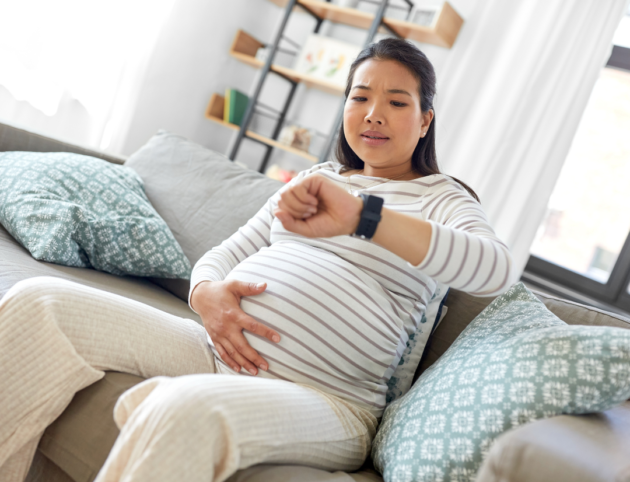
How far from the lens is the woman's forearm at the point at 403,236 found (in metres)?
0.83

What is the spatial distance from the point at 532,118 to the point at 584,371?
198cm

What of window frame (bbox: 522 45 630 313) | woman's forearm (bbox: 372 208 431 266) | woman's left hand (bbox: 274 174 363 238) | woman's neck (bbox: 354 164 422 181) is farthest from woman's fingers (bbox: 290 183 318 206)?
window frame (bbox: 522 45 630 313)

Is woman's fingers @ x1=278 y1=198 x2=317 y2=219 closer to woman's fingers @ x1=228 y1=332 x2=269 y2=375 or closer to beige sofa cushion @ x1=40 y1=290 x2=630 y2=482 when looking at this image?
woman's fingers @ x1=228 y1=332 x2=269 y2=375

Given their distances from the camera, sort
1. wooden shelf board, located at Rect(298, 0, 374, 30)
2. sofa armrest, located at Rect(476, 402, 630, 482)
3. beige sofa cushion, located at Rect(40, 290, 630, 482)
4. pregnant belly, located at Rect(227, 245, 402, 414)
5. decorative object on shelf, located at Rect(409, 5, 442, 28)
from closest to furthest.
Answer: sofa armrest, located at Rect(476, 402, 630, 482), beige sofa cushion, located at Rect(40, 290, 630, 482), pregnant belly, located at Rect(227, 245, 402, 414), decorative object on shelf, located at Rect(409, 5, 442, 28), wooden shelf board, located at Rect(298, 0, 374, 30)

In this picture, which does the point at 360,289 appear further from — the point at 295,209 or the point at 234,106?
the point at 234,106

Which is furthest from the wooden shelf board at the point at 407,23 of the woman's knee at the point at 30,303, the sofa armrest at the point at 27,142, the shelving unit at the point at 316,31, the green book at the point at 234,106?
the woman's knee at the point at 30,303

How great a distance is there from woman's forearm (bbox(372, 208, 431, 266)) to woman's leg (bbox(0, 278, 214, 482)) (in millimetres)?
423

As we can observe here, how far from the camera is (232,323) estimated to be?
983mm

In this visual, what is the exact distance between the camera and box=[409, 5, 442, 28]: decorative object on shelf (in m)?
2.54

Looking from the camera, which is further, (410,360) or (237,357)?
(410,360)

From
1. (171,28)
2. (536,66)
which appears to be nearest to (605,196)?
(536,66)

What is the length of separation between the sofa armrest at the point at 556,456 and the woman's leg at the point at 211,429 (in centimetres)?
27

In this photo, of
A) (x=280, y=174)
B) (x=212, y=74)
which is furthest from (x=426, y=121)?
(x=212, y=74)

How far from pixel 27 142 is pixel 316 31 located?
6.59 ft
